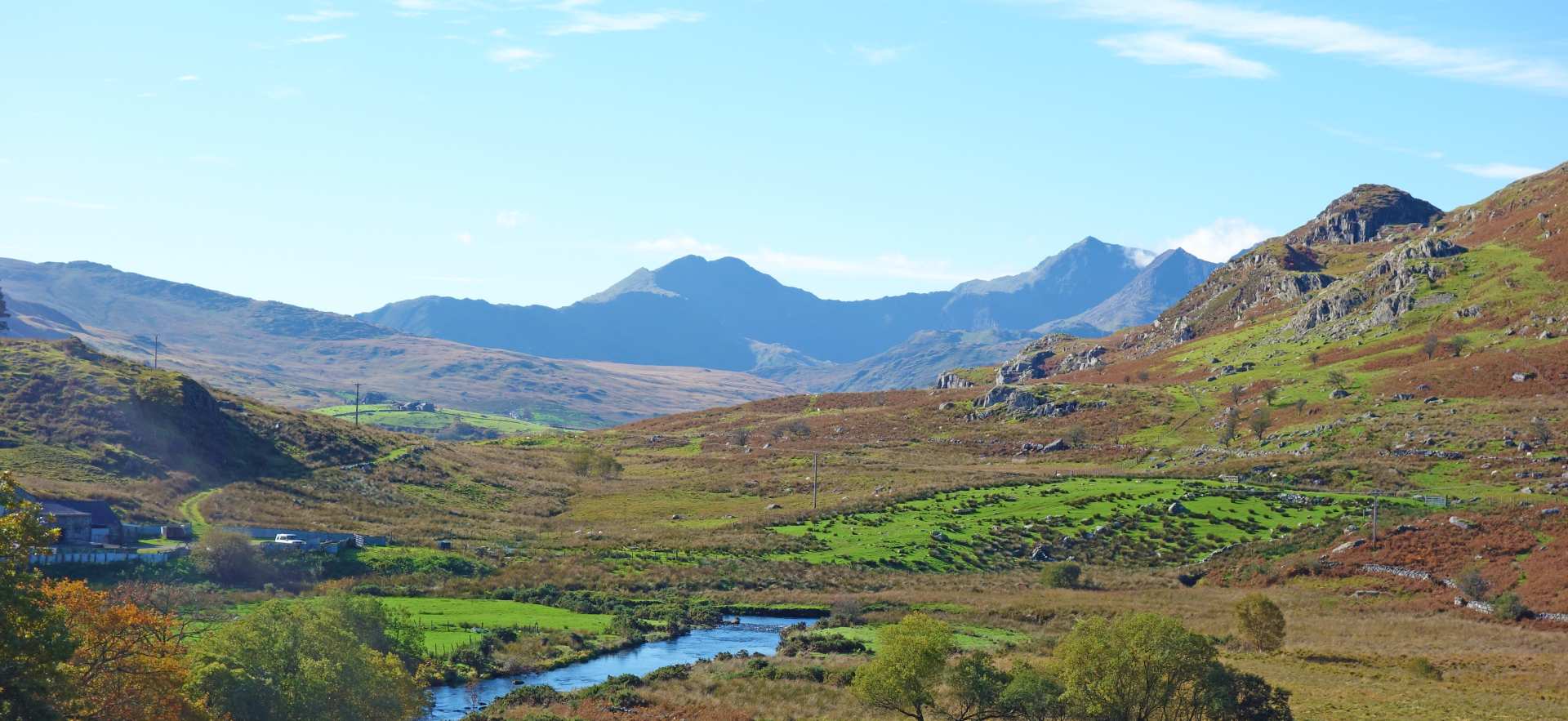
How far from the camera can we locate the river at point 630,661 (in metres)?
53.8

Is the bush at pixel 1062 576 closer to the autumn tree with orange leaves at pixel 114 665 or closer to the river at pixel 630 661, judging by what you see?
the river at pixel 630 661

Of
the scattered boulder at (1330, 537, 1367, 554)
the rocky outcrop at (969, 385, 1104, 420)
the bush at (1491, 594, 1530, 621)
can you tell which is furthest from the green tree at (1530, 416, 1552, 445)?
the rocky outcrop at (969, 385, 1104, 420)

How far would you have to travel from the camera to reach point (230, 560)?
238 feet

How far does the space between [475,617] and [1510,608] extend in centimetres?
6190

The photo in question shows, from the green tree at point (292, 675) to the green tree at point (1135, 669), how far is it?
86.3 feet

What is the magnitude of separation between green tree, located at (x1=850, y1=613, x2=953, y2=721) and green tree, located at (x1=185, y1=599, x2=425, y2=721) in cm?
1848

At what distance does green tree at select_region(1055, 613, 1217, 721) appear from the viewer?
44844mm

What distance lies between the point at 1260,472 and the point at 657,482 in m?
69.3

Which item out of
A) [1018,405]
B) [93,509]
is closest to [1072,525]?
[93,509]

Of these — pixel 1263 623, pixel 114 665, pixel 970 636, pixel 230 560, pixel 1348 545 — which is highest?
pixel 114 665

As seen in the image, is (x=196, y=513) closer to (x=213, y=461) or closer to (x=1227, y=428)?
(x=213, y=461)

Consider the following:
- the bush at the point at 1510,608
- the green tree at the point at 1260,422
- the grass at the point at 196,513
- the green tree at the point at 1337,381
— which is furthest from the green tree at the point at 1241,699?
the green tree at the point at 1337,381

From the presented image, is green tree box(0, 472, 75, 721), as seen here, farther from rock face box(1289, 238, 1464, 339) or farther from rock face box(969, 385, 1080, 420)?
rock face box(1289, 238, 1464, 339)

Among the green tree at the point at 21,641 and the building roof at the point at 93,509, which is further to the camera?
the building roof at the point at 93,509
